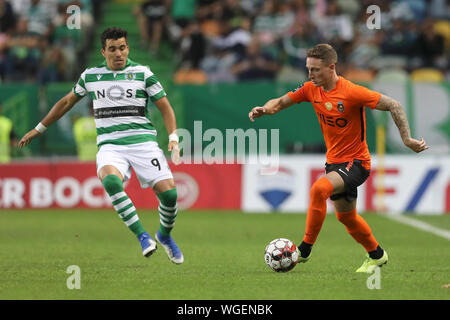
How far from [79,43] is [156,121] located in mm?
3954

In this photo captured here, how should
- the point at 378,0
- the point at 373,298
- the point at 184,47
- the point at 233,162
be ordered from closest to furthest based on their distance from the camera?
the point at 373,298
the point at 233,162
the point at 184,47
the point at 378,0

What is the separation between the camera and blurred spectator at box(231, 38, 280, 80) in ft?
61.5

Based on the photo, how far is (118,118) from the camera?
859 centimetres

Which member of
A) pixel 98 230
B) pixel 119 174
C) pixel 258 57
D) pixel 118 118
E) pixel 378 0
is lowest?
pixel 98 230

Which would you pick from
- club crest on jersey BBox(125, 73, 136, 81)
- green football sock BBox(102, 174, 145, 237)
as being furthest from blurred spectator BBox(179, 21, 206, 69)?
green football sock BBox(102, 174, 145, 237)

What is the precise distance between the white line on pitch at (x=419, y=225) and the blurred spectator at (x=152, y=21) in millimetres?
7778

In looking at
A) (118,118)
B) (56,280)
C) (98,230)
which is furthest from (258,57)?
(56,280)

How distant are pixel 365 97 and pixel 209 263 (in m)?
2.47

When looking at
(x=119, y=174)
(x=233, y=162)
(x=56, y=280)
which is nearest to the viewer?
(x=56, y=280)

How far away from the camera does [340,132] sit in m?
8.23

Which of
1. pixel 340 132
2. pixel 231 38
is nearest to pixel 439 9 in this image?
pixel 231 38

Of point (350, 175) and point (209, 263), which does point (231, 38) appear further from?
point (350, 175)

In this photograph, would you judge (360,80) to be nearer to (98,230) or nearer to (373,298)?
(98,230)

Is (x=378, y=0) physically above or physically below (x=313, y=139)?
above
